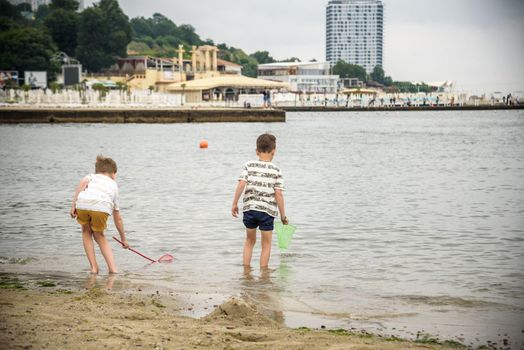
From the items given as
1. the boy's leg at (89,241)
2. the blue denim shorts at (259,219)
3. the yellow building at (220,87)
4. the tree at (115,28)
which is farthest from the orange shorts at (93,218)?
the tree at (115,28)

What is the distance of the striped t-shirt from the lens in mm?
8930

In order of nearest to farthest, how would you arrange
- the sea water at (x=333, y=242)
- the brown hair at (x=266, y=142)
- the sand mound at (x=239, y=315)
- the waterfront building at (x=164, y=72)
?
the sand mound at (x=239, y=315), the sea water at (x=333, y=242), the brown hair at (x=266, y=142), the waterfront building at (x=164, y=72)

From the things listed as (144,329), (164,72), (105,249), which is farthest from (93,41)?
(144,329)

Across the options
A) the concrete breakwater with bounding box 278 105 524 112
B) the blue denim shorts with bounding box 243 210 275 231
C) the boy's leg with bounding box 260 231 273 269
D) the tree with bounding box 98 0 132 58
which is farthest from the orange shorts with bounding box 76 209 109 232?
the tree with bounding box 98 0 132 58

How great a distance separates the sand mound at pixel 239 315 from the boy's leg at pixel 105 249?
251cm

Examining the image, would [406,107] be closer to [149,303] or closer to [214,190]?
[214,190]

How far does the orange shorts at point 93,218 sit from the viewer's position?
9.04m

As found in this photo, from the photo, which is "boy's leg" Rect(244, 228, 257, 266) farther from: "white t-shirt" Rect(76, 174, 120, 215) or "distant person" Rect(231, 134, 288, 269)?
"white t-shirt" Rect(76, 174, 120, 215)

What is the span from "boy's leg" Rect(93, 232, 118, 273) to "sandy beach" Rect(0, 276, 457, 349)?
1.42 m

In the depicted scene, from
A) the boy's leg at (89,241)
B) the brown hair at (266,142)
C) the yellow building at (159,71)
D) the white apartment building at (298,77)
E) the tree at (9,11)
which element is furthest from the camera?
the white apartment building at (298,77)

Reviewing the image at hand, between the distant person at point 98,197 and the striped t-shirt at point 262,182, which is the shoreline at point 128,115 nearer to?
the distant person at point 98,197

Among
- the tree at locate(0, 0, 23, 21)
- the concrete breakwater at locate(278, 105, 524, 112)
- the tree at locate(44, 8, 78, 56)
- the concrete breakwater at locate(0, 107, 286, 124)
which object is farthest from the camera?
the tree at locate(0, 0, 23, 21)

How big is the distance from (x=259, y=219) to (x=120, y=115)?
62.5 metres

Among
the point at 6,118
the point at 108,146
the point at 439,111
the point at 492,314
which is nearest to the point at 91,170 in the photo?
the point at 108,146
